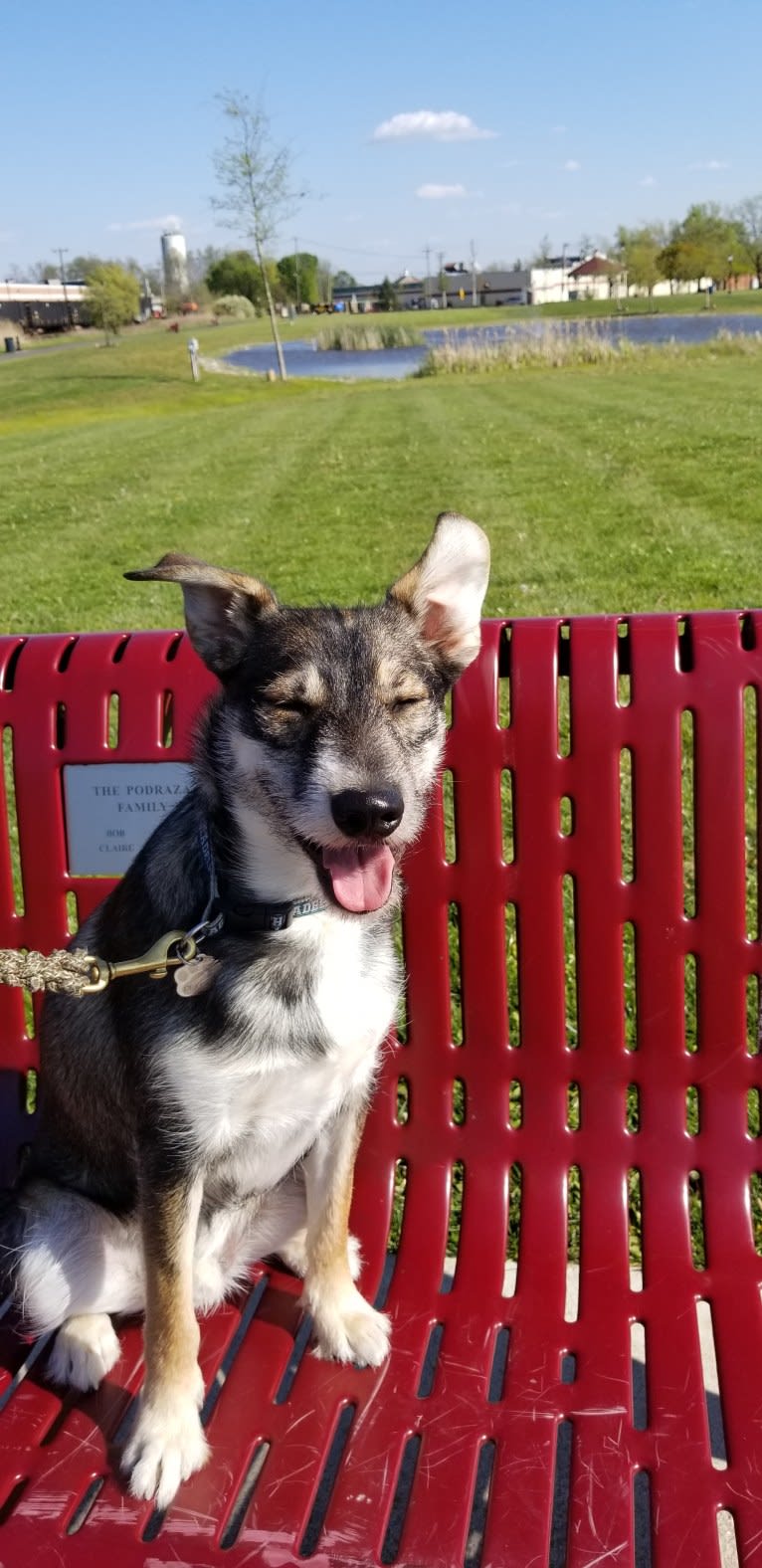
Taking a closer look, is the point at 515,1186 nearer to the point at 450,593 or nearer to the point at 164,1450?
the point at 164,1450

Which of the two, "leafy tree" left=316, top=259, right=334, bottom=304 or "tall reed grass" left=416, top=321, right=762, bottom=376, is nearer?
"tall reed grass" left=416, top=321, right=762, bottom=376

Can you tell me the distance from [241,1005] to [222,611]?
0.87 m

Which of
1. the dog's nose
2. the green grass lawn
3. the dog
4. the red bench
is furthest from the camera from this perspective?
the green grass lawn

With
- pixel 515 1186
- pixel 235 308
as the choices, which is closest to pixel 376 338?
pixel 235 308

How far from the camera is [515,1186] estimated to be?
359 centimetres

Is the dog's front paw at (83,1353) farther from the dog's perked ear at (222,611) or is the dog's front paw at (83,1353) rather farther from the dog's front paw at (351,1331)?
the dog's perked ear at (222,611)

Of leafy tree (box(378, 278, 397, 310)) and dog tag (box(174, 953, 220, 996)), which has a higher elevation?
leafy tree (box(378, 278, 397, 310))

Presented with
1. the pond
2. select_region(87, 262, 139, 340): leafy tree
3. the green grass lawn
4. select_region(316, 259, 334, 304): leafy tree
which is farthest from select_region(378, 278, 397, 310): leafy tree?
the green grass lawn

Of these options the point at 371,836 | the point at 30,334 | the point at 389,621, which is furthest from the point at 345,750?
the point at 30,334

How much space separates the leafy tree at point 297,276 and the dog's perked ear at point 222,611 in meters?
133

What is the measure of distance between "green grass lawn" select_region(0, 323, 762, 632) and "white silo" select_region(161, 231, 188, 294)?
136925 mm

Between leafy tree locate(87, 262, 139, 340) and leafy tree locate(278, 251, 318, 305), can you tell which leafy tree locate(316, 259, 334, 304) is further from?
leafy tree locate(87, 262, 139, 340)

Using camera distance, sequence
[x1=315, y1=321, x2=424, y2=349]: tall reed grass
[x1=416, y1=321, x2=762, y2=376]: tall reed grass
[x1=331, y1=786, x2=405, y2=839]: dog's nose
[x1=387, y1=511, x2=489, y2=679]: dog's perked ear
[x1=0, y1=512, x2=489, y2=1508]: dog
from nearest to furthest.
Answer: [x1=331, y1=786, x2=405, y2=839]: dog's nose < [x1=0, y1=512, x2=489, y2=1508]: dog < [x1=387, y1=511, x2=489, y2=679]: dog's perked ear < [x1=416, y1=321, x2=762, y2=376]: tall reed grass < [x1=315, y1=321, x2=424, y2=349]: tall reed grass

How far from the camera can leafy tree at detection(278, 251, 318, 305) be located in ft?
421
